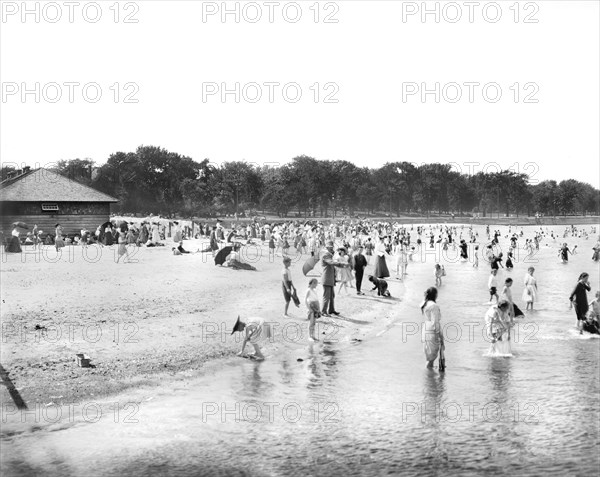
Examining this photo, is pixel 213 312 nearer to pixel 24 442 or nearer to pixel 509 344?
pixel 509 344

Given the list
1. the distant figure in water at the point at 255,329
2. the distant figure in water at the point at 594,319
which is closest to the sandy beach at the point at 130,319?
the distant figure in water at the point at 255,329

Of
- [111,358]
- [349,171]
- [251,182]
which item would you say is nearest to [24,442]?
[111,358]

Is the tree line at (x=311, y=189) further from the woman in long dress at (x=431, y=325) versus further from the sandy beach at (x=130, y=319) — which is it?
the woman in long dress at (x=431, y=325)

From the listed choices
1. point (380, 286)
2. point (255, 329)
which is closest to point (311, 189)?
point (380, 286)

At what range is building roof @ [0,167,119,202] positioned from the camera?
40.0 meters

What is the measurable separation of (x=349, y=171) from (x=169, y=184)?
4194 centimetres

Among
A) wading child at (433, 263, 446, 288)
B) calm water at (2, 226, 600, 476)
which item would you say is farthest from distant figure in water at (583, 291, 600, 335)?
wading child at (433, 263, 446, 288)

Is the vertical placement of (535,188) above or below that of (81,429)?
above

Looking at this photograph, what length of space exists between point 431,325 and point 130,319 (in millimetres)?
8199

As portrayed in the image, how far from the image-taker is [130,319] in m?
16.6

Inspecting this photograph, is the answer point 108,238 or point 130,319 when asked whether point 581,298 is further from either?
point 108,238

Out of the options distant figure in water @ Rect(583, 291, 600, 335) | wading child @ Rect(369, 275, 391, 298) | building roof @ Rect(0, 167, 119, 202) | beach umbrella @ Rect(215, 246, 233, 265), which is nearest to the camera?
distant figure in water @ Rect(583, 291, 600, 335)

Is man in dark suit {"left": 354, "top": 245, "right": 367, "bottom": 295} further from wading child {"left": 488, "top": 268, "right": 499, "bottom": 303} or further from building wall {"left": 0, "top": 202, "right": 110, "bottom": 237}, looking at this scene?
building wall {"left": 0, "top": 202, "right": 110, "bottom": 237}

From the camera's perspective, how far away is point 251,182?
102500mm
